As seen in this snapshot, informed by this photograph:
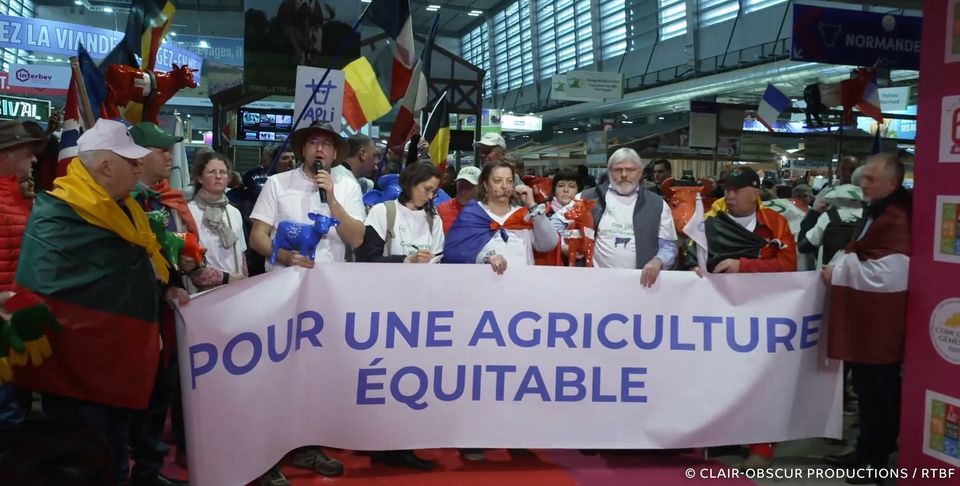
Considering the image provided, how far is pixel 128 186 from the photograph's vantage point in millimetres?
2957

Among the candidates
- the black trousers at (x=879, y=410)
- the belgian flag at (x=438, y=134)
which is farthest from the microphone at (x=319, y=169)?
the black trousers at (x=879, y=410)

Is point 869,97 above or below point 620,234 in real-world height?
above

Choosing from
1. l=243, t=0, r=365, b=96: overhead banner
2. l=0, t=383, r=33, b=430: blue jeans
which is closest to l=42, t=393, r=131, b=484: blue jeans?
l=0, t=383, r=33, b=430: blue jeans

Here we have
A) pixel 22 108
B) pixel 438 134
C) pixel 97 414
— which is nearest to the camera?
pixel 97 414

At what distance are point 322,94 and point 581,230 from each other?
1872mm

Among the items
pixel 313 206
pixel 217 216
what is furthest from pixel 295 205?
pixel 217 216

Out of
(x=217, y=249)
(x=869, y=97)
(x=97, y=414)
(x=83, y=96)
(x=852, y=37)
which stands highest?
(x=852, y=37)

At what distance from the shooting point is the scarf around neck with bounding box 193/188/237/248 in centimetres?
414

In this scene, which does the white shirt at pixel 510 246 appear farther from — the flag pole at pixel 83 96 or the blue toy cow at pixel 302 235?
the flag pole at pixel 83 96

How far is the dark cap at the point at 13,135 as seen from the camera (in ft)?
11.9

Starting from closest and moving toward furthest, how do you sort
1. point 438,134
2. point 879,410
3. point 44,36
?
1. point 879,410
2. point 438,134
3. point 44,36

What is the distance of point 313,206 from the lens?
378cm

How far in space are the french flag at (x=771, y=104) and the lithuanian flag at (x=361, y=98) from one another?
184 inches

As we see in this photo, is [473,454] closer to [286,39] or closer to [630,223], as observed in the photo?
[630,223]
